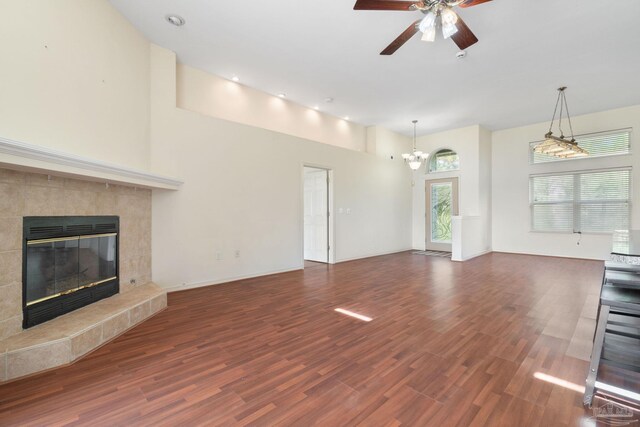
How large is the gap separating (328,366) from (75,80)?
11.8 feet

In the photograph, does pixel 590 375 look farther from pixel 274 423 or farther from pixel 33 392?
pixel 33 392

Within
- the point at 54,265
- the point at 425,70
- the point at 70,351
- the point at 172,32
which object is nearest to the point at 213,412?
the point at 70,351

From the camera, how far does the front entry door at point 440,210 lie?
8133mm

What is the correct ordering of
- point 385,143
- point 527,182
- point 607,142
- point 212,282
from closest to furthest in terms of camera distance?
point 212,282 < point 607,142 < point 527,182 < point 385,143

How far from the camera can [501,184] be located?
8023 mm

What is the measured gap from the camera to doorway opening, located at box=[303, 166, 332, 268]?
6.54 meters

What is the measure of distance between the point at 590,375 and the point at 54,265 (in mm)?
4344

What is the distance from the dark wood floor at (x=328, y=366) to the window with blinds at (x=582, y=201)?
4.11 metres

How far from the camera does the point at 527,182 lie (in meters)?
7.57

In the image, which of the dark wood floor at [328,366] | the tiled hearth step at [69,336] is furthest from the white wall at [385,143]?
the tiled hearth step at [69,336]

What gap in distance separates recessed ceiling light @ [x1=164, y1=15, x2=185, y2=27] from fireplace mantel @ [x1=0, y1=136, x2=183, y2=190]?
1920 millimetres

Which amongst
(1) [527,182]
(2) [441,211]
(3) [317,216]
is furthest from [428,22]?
(1) [527,182]

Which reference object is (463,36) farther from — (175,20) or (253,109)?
(253,109)

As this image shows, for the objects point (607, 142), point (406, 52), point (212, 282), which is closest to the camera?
point (406, 52)
